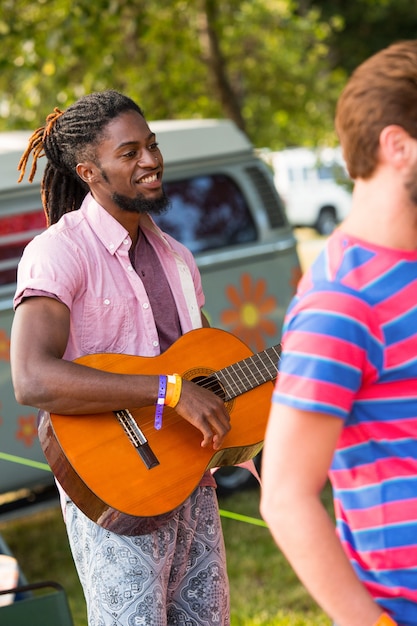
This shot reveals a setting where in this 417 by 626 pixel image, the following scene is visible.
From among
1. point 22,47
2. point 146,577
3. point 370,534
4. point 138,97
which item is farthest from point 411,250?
point 138,97

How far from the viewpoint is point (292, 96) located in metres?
10.6

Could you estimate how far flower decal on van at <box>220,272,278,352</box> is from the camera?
6434 millimetres

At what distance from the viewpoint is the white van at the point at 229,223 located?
6398 mm

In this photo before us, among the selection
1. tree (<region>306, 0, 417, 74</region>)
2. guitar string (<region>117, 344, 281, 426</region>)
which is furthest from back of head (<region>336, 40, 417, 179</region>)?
tree (<region>306, 0, 417, 74</region>)

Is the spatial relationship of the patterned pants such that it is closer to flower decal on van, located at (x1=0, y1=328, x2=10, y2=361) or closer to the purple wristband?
the purple wristband

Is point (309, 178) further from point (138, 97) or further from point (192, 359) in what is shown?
point (192, 359)

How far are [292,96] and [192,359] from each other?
8187 mm

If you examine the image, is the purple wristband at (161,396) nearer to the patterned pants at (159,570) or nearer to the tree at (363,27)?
the patterned pants at (159,570)

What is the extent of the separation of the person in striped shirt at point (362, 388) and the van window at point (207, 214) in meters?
4.85

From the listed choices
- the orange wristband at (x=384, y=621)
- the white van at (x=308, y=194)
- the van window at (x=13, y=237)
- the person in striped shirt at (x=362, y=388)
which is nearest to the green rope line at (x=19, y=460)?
the van window at (x=13, y=237)

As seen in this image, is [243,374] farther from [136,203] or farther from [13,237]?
[13,237]

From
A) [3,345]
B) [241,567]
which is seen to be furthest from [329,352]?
[3,345]

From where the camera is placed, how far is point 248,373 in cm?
290

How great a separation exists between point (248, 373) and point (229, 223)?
3.86 m
